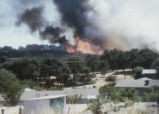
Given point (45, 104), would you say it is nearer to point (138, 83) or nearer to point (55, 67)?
point (138, 83)

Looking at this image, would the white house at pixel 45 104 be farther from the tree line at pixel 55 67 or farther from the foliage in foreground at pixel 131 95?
the tree line at pixel 55 67

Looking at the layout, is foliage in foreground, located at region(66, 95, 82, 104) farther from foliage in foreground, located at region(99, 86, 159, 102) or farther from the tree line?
the tree line

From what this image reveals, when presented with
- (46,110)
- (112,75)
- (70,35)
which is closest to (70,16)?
(70,35)

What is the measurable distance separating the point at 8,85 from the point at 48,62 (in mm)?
14249

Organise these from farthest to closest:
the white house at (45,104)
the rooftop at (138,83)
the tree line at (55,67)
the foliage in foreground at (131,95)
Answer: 1. the tree line at (55,67)
2. the rooftop at (138,83)
3. the foliage in foreground at (131,95)
4. the white house at (45,104)

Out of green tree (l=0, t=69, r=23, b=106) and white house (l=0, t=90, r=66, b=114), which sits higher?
white house (l=0, t=90, r=66, b=114)

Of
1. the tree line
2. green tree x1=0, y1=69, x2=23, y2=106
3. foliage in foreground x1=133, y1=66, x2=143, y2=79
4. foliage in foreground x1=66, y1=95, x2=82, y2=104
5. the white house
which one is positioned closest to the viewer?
the white house

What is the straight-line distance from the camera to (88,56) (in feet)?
160

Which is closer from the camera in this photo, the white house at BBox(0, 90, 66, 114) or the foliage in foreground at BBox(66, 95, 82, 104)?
the white house at BBox(0, 90, 66, 114)

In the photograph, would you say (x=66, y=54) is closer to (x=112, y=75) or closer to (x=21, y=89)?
(x=112, y=75)

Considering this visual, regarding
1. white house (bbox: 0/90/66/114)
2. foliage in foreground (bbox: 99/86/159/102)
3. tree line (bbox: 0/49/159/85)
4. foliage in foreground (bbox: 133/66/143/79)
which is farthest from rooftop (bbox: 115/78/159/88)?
white house (bbox: 0/90/66/114)

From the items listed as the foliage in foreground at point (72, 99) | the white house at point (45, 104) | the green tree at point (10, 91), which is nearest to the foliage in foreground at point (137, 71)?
the foliage in foreground at point (72, 99)

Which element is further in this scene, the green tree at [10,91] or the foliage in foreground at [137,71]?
the foliage in foreground at [137,71]

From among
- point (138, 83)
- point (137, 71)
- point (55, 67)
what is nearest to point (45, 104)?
point (138, 83)
